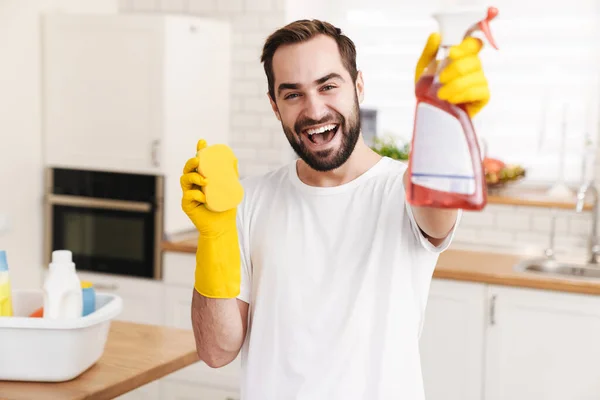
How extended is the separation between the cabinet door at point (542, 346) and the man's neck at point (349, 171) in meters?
1.68

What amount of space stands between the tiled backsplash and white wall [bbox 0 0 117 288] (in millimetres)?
734

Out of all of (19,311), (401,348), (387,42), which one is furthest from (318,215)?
(387,42)

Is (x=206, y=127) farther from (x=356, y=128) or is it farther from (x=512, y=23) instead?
(x=356, y=128)

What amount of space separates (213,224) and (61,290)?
2.05 feet

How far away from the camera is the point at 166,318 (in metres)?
4.08

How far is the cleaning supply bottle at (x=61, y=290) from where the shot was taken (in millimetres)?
2209

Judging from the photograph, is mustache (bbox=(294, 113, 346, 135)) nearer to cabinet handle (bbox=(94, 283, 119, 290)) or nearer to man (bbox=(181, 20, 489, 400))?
man (bbox=(181, 20, 489, 400))

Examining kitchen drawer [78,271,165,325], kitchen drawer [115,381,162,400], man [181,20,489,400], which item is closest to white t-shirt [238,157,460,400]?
man [181,20,489,400]

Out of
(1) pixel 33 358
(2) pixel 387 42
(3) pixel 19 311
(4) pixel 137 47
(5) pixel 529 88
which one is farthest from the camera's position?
(2) pixel 387 42

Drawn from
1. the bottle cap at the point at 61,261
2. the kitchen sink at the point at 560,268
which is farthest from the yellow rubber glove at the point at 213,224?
the kitchen sink at the point at 560,268

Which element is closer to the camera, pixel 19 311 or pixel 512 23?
pixel 19 311

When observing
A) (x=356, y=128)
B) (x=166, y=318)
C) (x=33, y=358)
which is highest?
(x=356, y=128)

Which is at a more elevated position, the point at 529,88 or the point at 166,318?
the point at 529,88

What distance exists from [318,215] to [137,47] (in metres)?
2.43
